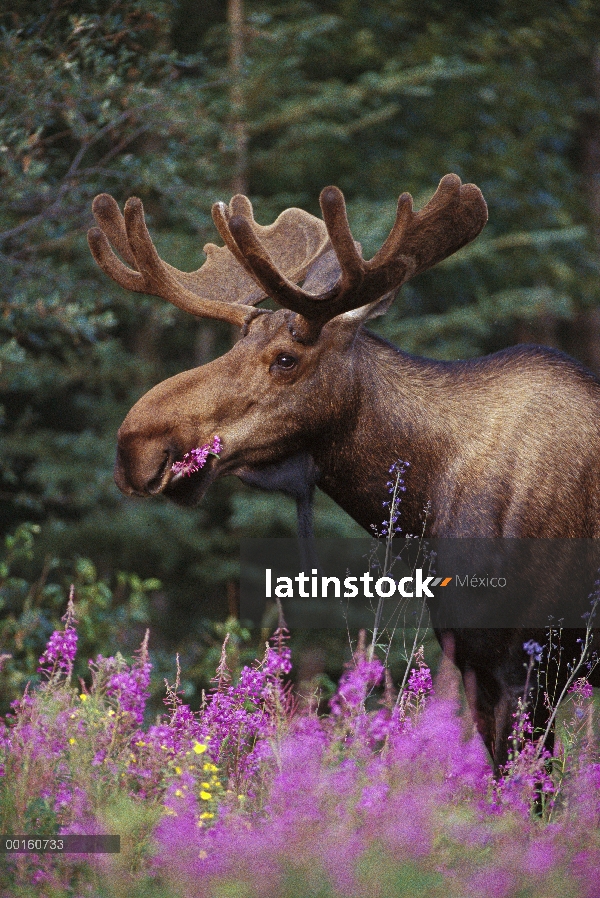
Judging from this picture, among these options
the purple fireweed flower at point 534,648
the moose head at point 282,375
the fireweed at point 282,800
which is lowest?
the fireweed at point 282,800

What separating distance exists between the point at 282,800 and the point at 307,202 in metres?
10.5

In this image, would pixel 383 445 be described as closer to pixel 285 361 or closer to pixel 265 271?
pixel 285 361

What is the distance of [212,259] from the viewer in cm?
532

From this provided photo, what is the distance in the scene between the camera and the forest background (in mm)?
11344

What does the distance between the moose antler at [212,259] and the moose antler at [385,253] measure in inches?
2.8

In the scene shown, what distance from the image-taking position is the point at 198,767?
10.8ft

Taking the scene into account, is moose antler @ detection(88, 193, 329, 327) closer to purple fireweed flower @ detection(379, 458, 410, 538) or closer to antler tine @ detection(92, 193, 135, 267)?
antler tine @ detection(92, 193, 135, 267)

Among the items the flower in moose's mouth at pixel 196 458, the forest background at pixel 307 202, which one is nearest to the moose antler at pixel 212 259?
the flower in moose's mouth at pixel 196 458

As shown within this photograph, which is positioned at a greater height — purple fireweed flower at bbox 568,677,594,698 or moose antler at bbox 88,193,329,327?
moose antler at bbox 88,193,329,327

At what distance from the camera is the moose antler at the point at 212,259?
458 cm

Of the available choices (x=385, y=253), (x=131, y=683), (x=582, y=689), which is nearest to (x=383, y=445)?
(x=385, y=253)

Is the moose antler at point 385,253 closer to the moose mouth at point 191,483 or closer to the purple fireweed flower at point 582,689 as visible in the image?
the moose mouth at point 191,483

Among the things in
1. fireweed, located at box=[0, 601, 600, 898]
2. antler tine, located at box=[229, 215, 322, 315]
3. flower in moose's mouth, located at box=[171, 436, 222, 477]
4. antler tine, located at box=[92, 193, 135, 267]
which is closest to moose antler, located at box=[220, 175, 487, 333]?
antler tine, located at box=[229, 215, 322, 315]

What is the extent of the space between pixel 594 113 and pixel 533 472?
43.2ft
